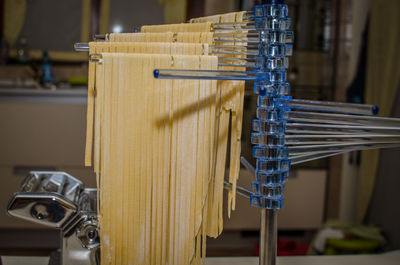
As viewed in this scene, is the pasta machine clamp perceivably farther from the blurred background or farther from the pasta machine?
the blurred background

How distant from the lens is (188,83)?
21.9 inches

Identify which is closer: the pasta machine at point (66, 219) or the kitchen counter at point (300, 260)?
the pasta machine at point (66, 219)

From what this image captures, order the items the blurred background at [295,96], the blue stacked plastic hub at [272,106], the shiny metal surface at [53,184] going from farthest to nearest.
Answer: the blurred background at [295,96]
the shiny metal surface at [53,184]
the blue stacked plastic hub at [272,106]

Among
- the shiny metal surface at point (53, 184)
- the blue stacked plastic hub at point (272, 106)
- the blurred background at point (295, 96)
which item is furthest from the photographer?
the blurred background at point (295, 96)

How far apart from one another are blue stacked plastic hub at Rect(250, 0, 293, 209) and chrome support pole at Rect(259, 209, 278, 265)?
0.04ft

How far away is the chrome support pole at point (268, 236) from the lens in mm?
561

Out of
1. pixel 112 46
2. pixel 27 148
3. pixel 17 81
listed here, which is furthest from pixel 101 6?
pixel 112 46

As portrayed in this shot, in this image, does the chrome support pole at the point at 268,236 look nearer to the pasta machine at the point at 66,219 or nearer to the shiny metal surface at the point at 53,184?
the pasta machine at the point at 66,219

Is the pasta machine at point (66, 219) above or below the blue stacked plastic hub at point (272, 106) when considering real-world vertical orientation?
below

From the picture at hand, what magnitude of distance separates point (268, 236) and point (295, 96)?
221cm

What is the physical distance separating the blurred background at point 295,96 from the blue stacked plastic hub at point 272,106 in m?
1.81

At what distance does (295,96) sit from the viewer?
268cm

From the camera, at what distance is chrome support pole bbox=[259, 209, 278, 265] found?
1.84ft

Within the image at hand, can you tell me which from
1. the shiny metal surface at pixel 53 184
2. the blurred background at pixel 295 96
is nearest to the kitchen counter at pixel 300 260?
the shiny metal surface at pixel 53 184
